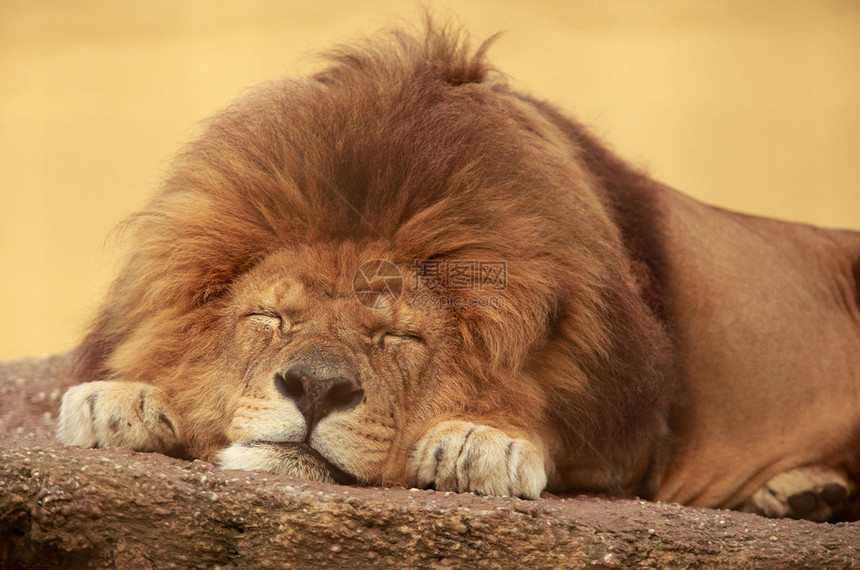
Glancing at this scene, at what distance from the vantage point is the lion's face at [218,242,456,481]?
283 centimetres

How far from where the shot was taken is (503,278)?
3.16m

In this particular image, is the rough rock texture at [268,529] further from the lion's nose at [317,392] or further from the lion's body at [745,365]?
the lion's body at [745,365]

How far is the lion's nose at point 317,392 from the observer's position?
110 inches

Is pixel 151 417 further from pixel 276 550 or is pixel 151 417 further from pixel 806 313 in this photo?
pixel 806 313

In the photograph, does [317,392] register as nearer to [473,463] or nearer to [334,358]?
[334,358]

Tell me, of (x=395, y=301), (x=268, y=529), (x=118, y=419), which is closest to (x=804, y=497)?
(x=395, y=301)

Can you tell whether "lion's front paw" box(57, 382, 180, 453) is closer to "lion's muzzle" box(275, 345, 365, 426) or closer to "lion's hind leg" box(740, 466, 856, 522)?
"lion's muzzle" box(275, 345, 365, 426)

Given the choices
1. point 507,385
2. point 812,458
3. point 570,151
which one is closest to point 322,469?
point 507,385

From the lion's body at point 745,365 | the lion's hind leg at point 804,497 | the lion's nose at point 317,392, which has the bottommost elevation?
the lion's hind leg at point 804,497

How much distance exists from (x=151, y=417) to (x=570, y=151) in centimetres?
169

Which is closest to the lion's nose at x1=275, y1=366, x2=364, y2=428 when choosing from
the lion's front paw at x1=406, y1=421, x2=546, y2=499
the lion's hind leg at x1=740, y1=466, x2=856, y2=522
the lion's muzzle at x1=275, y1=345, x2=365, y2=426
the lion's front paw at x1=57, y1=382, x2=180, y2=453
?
the lion's muzzle at x1=275, y1=345, x2=365, y2=426

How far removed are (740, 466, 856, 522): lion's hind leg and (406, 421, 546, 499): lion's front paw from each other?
1.53 m

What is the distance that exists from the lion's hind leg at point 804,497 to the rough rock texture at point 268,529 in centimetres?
145

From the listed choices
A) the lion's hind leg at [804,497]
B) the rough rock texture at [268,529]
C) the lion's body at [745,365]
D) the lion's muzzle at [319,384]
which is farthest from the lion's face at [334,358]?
the lion's hind leg at [804,497]
